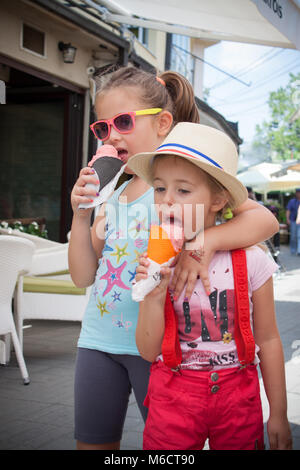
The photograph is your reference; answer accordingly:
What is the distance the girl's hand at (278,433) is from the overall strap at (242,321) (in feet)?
0.65

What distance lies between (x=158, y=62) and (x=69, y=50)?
5804 mm

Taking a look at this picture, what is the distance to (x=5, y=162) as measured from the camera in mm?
10773

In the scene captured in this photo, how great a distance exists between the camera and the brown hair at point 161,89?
6.26 feet

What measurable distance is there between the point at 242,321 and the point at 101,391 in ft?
1.97

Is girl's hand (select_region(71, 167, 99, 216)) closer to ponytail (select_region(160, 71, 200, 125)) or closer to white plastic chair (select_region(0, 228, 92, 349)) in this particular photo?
ponytail (select_region(160, 71, 200, 125))

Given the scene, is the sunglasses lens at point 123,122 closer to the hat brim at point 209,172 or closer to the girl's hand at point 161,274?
the hat brim at point 209,172

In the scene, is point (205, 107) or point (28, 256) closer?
point (28, 256)

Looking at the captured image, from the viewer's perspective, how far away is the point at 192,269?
155 centimetres

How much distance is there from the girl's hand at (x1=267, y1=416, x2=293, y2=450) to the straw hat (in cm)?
67

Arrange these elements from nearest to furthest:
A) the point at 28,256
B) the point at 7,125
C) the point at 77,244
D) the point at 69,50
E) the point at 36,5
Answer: the point at 77,244 → the point at 28,256 → the point at 36,5 → the point at 69,50 → the point at 7,125

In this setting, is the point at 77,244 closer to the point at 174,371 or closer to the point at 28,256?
the point at 174,371

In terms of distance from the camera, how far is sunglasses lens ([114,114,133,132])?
5.99 feet

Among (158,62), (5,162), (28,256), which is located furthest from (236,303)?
(158,62)
